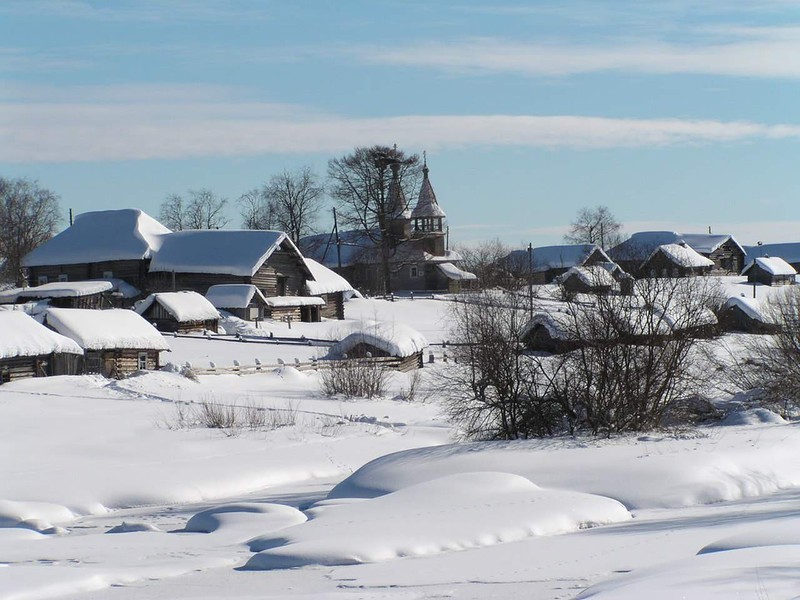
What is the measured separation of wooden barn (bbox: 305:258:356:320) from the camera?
211ft

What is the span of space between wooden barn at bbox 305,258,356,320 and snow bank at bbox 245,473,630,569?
48.5 meters

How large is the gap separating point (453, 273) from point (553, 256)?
58.2 ft

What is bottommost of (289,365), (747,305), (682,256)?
(289,365)

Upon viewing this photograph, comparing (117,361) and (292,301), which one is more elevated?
(292,301)

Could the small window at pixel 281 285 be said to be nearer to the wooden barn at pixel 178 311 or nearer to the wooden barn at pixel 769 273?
the wooden barn at pixel 178 311

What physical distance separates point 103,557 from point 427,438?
714 inches

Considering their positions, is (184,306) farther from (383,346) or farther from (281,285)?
(383,346)

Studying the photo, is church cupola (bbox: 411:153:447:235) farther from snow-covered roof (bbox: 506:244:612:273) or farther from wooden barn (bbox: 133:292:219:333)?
wooden barn (bbox: 133:292:219:333)

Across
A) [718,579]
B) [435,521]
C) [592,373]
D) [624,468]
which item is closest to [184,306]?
[592,373]

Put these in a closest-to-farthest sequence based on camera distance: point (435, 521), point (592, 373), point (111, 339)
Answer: point (435, 521) < point (592, 373) < point (111, 339)

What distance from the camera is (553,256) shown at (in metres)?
98.1

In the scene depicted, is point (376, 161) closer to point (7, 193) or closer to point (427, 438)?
point (7, 193)

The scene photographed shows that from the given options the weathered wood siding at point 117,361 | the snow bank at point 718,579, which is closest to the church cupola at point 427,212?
the weathered wood siding at point 117,361

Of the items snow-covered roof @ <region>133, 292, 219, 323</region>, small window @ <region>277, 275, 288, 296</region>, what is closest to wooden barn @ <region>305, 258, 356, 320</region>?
small window @ <region>277, 275, 288, 296</region>
